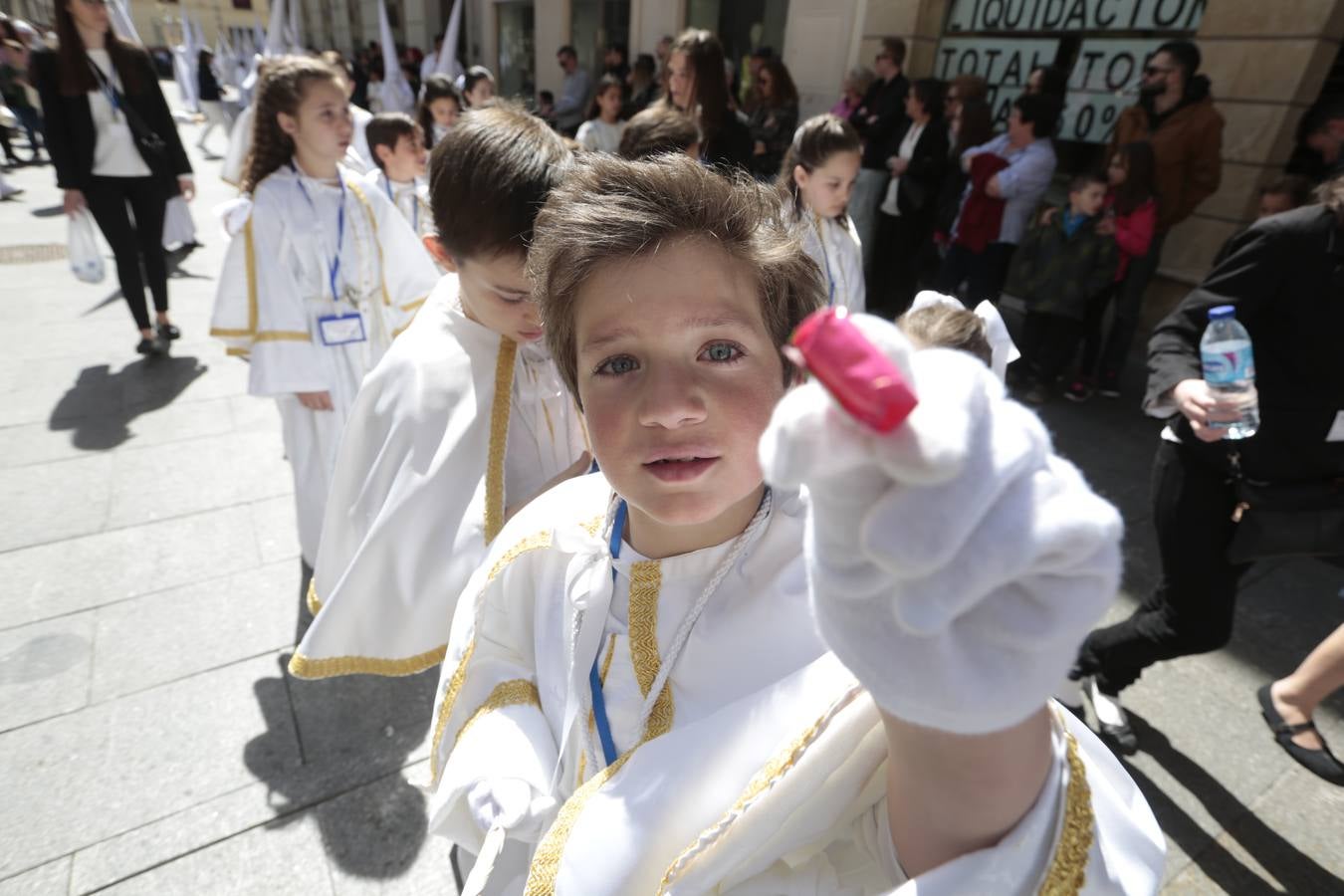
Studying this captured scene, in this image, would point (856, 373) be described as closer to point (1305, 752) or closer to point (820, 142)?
point (1305, 752)

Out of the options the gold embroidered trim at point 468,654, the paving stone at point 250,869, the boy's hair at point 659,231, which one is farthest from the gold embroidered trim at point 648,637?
the paving stone at point 250,869

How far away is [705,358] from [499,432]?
980 mm

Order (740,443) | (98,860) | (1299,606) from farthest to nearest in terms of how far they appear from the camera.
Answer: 1. (1299,606)
2. (98,860)
3. (740,443)

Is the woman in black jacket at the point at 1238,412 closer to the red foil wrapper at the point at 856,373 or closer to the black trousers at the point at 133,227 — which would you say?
the red foil wrapper at the point at 856,373

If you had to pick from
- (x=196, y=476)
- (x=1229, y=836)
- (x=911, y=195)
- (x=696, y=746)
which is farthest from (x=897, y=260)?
(x=696, y=746)

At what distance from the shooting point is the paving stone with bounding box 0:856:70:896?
1.92 meters

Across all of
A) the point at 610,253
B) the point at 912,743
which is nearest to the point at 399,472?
the point at 610,253

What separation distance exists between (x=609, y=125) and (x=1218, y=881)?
261 inches

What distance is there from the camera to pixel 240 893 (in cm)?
194

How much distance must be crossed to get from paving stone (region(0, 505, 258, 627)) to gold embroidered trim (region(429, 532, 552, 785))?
2.31 m

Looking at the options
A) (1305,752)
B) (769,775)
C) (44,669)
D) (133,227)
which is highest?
(769,775)

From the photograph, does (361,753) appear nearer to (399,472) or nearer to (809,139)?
(399,472)

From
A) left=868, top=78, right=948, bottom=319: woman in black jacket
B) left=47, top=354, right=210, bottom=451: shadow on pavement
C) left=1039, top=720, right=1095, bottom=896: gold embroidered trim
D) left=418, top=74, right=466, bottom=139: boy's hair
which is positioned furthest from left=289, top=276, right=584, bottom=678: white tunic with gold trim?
left=418, top=74, right=466, bottom=139: boy's hair

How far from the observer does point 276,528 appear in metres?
3.48
